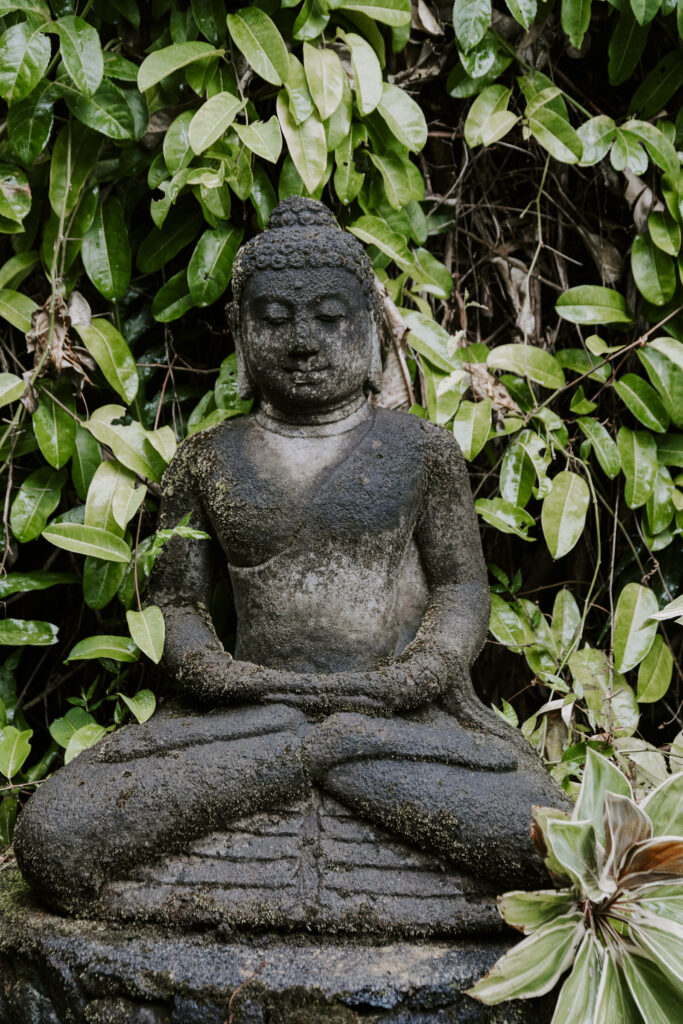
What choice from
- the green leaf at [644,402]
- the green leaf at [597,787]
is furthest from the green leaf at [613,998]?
the green leaf at [644,402]

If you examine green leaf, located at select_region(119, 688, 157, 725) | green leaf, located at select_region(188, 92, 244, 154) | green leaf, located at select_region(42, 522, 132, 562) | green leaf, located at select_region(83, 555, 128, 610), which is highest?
green leaf, located at select_region(188, 92, 244, 154)

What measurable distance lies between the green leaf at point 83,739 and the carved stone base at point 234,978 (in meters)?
0.78

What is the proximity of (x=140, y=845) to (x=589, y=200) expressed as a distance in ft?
10.1

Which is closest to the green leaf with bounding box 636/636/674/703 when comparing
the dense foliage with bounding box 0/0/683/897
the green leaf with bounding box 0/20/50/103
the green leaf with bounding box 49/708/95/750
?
the dense foliage with bounding box 0/0/683/897

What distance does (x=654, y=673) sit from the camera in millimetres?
4000

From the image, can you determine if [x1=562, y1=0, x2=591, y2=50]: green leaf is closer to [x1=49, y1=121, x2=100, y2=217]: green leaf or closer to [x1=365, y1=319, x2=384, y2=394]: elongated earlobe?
[x1=365, y1=319, x2=384, y2=394]: elongated earlobe

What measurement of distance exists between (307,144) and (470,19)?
0.69 metres

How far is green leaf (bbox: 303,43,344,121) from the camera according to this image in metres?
3.62

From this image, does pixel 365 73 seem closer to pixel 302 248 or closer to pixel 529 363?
pixel 302 248

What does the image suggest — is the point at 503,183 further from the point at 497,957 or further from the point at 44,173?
the point at 497,957

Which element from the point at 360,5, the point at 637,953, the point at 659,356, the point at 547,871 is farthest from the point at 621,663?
the point at 360,5

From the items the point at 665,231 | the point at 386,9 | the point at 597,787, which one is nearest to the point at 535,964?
the point at 597,787

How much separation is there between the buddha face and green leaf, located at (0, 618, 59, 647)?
119 centimetres

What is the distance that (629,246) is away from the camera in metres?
4.43
